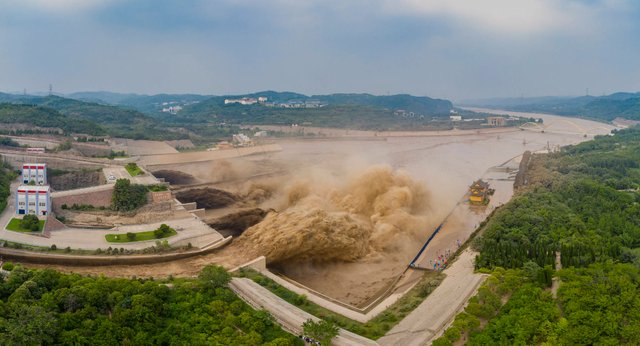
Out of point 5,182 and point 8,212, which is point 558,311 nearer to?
point 8,212

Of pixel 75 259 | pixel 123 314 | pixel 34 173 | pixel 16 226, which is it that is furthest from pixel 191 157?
pixel 123 314

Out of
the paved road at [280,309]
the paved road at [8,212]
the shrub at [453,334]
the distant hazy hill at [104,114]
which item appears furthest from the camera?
the distant hazy hill at [104,114]

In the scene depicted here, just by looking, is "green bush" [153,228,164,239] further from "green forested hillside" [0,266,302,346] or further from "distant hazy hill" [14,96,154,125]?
"distant hazy hill" [14,96,154,125]

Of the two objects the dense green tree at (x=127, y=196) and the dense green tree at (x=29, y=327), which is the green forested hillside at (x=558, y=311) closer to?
the dense green tree at (x=29, y=327)

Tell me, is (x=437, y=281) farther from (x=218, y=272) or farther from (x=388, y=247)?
(x=218, y=272)

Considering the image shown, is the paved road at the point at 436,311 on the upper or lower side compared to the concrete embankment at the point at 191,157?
lower

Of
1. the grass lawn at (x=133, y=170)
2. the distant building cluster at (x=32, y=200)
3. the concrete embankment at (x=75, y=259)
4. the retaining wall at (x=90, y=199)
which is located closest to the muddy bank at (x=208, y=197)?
the grass lawn at (x=133, y=170)

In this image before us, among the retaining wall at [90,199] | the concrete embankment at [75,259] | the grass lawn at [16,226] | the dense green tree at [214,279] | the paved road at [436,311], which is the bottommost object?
the paved road at [436,311]

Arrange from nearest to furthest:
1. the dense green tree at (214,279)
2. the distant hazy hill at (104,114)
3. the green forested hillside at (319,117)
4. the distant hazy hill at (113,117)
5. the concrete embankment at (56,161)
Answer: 1. the dense green tree at (214,279)
2. the concrete embankment at (56,161)
3. the distant hazy hill at (113,117)
4. the distant hazy hill at (104,114)
5. the green forested hillside at (319,117)
